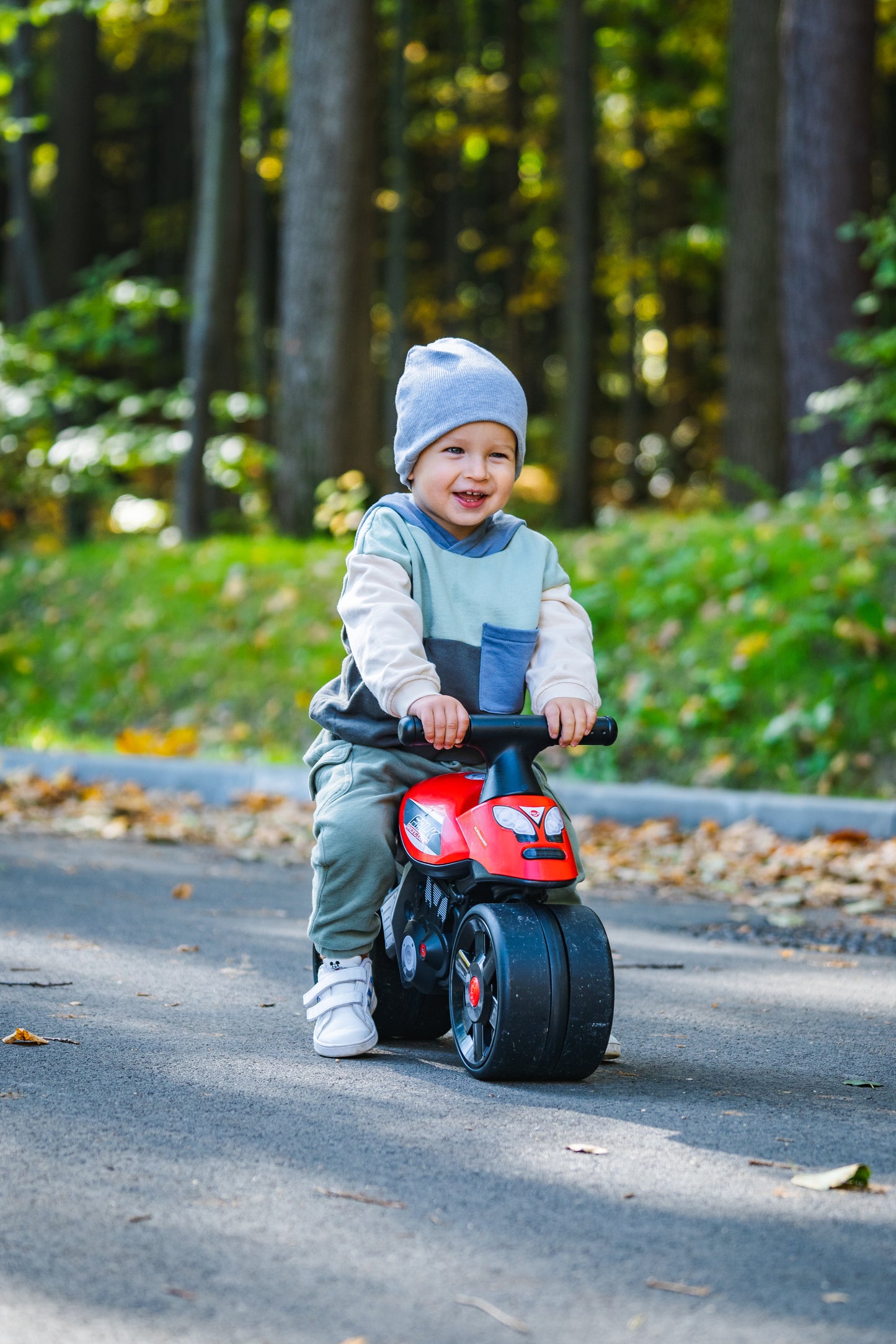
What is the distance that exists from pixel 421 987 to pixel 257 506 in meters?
12.1

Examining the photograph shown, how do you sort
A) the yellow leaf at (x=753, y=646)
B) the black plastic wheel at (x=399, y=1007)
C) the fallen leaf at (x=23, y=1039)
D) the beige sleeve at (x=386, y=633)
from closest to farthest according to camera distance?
the beige sleeve at (x=386, y=633), the fallen leaf at (x=23, y=1039), the black plastic wheel at (x=399, y=1007), the yellow leaf at (x=753, y=646)

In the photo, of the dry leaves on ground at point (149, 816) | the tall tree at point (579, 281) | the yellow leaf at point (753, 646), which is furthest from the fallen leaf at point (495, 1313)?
the tall tree at point (579, 281)

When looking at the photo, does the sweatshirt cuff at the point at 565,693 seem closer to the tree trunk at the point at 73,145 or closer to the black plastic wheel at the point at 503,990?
the black plastic wheel at the point at 503,990

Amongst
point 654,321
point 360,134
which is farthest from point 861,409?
point 654,321

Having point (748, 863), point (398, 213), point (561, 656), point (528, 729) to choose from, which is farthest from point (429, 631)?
point (398, 213)

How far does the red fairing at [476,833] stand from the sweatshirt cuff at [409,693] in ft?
0.87

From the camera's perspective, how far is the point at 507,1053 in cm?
335

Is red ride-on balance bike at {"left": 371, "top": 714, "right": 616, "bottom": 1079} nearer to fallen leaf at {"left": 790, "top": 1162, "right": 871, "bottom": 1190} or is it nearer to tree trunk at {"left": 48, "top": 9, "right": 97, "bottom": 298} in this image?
fallen leaf at {"left": 790, "top": 1162, "right": 871, "bottom": 1190}

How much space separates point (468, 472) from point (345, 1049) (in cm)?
140

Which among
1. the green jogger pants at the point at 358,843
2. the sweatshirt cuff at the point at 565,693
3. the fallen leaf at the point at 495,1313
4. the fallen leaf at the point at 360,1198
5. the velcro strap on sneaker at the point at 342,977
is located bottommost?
the fallen leaf at the point at 360,1198

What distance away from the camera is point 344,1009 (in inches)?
146

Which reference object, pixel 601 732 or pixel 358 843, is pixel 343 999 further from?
pixel 601 732

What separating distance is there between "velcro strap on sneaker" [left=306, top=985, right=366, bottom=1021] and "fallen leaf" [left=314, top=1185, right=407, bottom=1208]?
3.53 ft

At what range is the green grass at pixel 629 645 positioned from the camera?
809 cm
